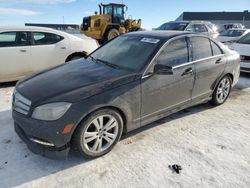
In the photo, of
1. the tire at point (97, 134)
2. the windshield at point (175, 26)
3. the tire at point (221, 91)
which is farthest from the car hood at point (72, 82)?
the windshield at point (175, 26)

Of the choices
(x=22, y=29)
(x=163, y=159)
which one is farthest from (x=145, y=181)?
(x=22, y=29)

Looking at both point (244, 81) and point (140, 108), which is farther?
point (244, 81)

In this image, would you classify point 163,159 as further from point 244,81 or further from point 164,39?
point 244,81

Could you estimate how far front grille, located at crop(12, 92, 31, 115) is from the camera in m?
3.04

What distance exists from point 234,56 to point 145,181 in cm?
346

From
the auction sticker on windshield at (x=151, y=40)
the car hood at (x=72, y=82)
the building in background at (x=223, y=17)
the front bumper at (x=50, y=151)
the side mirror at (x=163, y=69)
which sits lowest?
the front bumper at (x=50, y=151)

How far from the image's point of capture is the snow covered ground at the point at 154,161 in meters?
2.86

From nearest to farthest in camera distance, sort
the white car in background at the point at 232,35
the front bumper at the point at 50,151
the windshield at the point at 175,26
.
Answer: the front bumper at the point at 50,151 → the windshield at the point at 175,26 → the white car in background at the point at 232,35

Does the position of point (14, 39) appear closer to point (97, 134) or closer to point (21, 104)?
point (21, 104)

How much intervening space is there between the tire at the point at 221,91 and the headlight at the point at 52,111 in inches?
120

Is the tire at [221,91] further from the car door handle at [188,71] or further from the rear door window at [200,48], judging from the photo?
the car door handle at [188,71]

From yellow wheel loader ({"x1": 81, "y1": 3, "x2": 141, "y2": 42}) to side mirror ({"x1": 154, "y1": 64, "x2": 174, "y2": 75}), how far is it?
12804 mm

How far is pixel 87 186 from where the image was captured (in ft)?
9.09

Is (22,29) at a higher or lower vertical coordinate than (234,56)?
higher
